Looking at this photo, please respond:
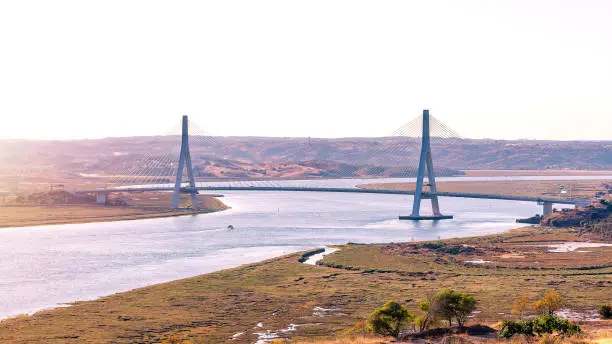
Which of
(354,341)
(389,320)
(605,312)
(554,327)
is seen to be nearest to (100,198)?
(389,320)

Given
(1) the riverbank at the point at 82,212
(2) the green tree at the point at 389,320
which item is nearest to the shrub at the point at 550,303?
(2) the green tree at the point at 389,320

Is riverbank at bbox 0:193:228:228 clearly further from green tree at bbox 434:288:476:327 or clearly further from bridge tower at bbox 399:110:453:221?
green tree at bbox 434:288:476:327

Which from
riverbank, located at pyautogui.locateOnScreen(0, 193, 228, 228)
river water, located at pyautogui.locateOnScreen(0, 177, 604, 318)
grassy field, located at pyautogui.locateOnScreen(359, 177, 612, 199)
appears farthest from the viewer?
grassy field, located at pyautogui.locateOnScreen(359, 177, 612, 199)

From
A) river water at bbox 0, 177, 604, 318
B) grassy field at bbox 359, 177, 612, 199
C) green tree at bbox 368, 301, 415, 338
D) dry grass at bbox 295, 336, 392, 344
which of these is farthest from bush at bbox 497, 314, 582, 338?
grassy field at bbox 359, 177, 612, 199

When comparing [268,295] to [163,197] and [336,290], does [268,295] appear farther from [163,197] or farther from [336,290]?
[163,197]

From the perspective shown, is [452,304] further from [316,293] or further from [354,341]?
[316,293]

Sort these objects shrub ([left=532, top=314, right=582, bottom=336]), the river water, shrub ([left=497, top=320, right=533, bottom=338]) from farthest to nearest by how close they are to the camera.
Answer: the river water
shrub ([left=497, top=320, right=533, bottom=338])
shrub ([left=532, top=314, right=582, bottom=336])

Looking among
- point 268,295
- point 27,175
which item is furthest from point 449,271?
point 27,175
